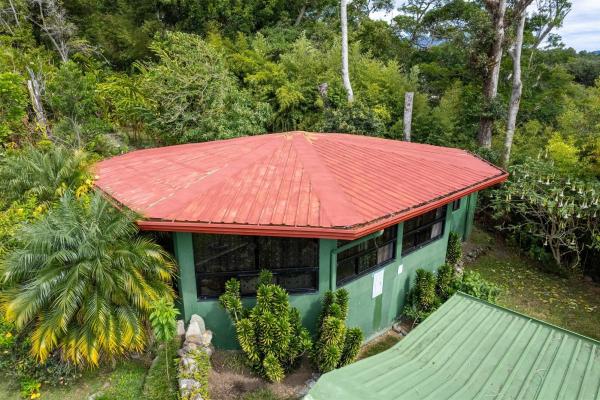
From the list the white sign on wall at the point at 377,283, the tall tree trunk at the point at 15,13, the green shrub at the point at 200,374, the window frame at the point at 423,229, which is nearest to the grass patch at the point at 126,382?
the green shrub at the point at 200,374

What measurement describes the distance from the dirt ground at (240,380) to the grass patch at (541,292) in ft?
17.9

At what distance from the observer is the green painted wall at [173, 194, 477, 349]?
6.11 meters

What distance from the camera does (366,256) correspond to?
6.74 metres

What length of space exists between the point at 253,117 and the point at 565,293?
10.1m

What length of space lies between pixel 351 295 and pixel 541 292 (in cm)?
584

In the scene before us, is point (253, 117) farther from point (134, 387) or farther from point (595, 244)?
point (595, 244)

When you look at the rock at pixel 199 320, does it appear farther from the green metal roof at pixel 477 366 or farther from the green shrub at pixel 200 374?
the green metal roof at pixel 477 366

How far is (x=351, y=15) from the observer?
2270cm

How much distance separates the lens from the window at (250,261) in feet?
20.0

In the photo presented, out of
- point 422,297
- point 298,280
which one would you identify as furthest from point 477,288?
point 298,280

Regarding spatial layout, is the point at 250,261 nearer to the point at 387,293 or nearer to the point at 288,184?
the point at 288,184

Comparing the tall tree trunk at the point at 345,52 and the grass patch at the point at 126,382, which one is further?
the tall tree trunk at the point at 345,52

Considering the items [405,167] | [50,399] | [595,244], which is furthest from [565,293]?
[50,399]

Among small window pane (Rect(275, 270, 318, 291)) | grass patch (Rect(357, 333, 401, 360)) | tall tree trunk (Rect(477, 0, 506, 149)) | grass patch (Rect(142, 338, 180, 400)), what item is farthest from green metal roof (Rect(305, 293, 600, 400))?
tall tree trunk (Rect(477, 0, 506, 149))
